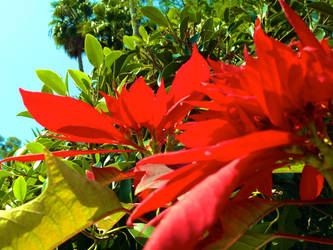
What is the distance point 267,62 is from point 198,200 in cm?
14

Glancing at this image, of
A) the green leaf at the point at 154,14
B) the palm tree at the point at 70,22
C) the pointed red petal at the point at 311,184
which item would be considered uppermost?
the palm tree at the point at 70,22

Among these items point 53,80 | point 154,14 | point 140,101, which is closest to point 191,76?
point 140,101

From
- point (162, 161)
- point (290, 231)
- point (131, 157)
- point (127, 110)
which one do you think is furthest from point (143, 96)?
point (290, 231)

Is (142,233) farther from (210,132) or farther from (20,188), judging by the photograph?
(20,188)

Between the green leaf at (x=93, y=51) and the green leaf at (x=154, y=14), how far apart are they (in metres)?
0.24

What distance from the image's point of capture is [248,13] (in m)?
1.07

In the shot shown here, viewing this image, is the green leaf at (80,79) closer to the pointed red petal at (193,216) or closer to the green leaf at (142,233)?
the green leaf at (142,233)

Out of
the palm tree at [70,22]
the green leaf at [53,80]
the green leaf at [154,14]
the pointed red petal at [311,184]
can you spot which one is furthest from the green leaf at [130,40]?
the palm tree at [70,22]

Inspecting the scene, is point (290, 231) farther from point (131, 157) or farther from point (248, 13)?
point (248, 13)

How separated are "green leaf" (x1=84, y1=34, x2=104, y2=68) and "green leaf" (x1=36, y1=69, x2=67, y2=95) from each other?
0.38ft

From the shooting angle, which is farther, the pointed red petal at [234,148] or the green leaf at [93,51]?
the green leaf at [93,51]

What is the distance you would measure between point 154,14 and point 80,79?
0.34 metres

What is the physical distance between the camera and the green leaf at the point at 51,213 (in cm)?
26

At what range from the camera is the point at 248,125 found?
10.1 inches
